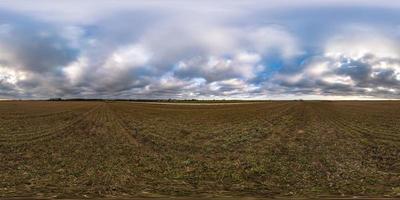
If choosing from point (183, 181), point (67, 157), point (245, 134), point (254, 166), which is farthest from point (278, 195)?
point (245, 134)

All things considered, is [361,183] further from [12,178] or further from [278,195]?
[12,178]

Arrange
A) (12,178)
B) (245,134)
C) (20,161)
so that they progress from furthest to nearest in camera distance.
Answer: (245,134) < (20,161) < (12,178)

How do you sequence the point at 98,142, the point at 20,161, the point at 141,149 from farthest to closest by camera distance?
the point at 98,142 < the point at 141,149 < the point at 20,161

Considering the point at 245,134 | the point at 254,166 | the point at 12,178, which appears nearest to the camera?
the point at 12,178

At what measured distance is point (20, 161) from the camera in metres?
21.5

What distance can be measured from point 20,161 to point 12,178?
4.24 metres

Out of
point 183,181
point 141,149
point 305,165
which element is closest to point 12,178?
point 183,181

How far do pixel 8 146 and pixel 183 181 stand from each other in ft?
44.9

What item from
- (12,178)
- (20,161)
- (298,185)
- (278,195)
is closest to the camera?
(278,195)

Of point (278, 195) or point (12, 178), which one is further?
point (12, 178)

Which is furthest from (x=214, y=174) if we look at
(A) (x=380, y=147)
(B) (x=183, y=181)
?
(A) (x=380, y=147)

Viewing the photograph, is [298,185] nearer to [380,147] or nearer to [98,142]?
[380,147]

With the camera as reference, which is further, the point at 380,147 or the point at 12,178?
the point at 380,147

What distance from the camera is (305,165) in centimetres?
2028
